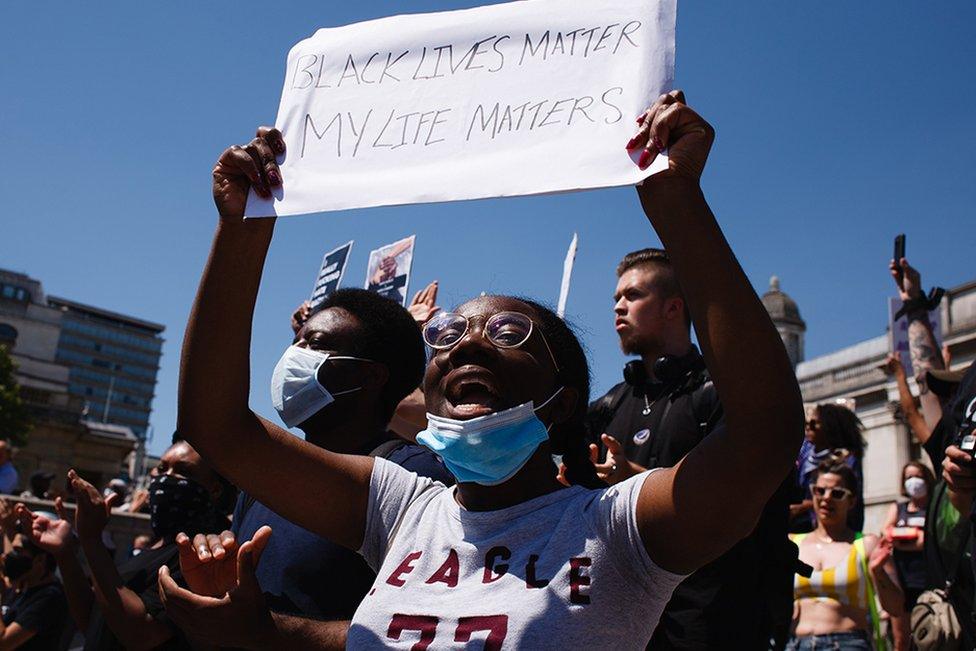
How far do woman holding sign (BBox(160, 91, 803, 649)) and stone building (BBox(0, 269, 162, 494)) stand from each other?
2038 inches

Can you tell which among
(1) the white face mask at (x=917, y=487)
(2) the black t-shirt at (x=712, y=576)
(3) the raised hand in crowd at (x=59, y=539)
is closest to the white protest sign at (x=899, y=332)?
(1) the white face mask at (x=917, y=487)

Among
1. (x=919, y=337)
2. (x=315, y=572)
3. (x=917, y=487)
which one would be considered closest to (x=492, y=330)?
(x=315, y=572)

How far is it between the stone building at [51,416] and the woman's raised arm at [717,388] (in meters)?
52.6

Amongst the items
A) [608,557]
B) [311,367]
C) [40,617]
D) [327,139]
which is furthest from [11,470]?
[608,557]

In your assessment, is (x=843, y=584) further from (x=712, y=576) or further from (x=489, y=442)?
(x=489, y=442)

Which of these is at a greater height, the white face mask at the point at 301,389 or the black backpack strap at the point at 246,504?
the white face mask at the point at 301,389

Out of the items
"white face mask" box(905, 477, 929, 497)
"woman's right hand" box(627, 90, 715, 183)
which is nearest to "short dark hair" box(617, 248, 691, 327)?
"woman's right hand" box(627, 90, 715, 183)

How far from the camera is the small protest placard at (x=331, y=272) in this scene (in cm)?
681

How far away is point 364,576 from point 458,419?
924 mm

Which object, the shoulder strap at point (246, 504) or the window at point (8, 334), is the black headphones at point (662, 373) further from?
the window at point (8, 334)

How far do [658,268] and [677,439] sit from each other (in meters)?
0.91

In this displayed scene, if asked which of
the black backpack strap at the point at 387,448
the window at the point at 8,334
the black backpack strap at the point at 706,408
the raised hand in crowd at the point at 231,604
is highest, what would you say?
the window at the point at 8,334

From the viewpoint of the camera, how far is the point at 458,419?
237 cm

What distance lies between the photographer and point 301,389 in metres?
3.58
